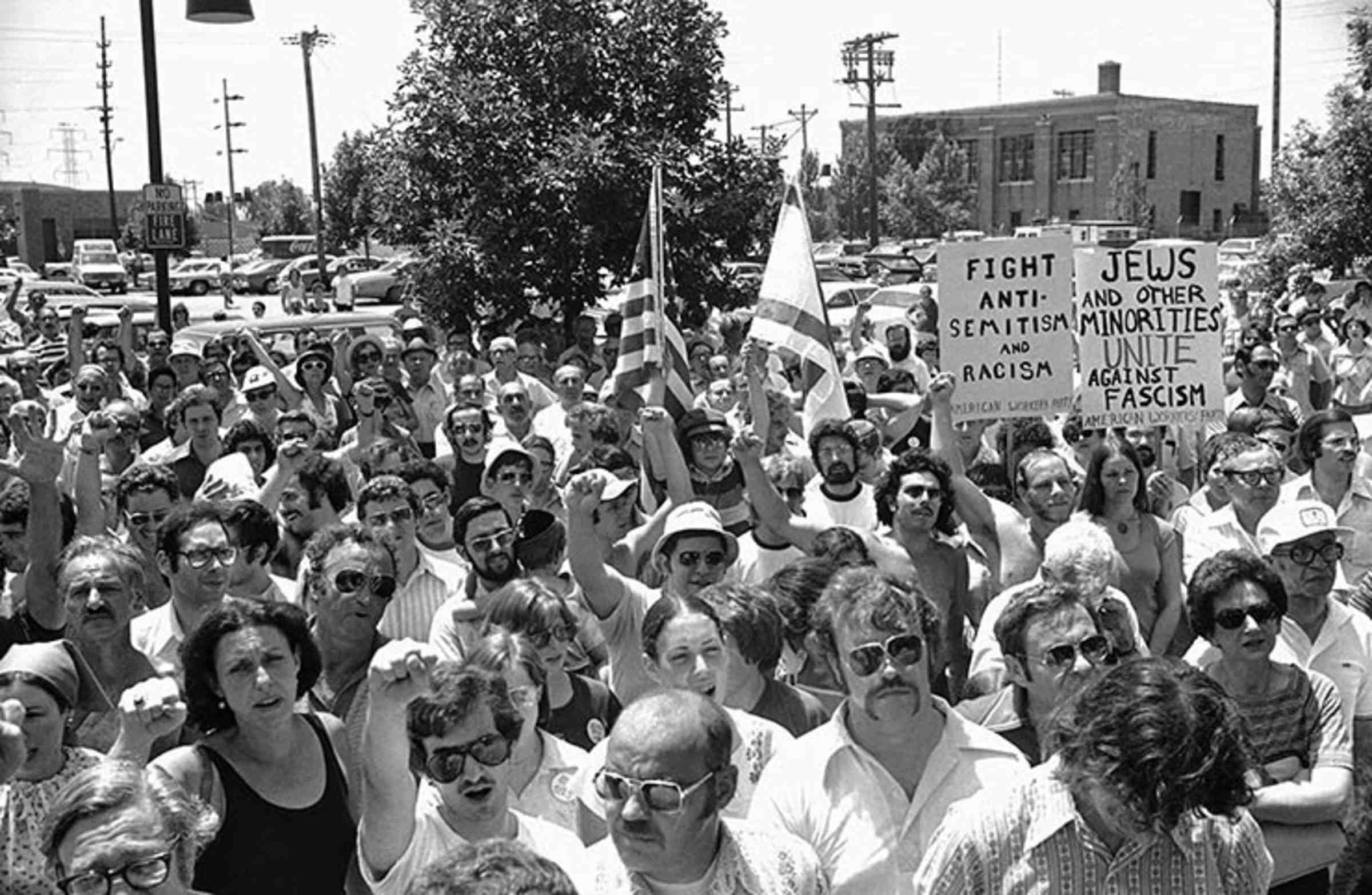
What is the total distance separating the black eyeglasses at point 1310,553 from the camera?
4.98 meters

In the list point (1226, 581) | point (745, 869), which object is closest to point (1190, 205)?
point (1226, 581)

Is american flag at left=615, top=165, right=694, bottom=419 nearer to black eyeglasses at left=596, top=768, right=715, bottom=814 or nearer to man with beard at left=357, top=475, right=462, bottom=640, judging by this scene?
man with beard at left=357, top=475, right=462, bottom=640

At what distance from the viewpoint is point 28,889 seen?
3.62 meters

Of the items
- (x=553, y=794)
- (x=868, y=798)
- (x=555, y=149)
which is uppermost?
(x=555, y=149)

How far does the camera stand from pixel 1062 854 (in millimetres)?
3158

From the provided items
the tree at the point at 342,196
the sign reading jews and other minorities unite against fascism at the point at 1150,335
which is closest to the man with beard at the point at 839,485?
the sign reading jews and other minorities unite against fascism at the point at 1150,335

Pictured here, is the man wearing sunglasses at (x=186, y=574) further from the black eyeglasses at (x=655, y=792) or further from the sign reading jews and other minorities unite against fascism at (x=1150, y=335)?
the sign reading jews and other minorities unite against fascism at (x=1150, y=335)

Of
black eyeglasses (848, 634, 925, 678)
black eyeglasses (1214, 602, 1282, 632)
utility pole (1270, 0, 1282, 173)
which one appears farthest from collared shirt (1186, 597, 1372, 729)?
utility pole (1270, 0, 1282, 173)

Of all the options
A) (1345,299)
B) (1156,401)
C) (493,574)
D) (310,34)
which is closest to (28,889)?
(493,574)

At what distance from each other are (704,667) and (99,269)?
5457cm

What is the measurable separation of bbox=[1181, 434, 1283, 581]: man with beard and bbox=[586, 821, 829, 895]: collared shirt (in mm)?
3321

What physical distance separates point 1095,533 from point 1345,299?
44.7 ft

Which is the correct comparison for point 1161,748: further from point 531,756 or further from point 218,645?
point 218,645

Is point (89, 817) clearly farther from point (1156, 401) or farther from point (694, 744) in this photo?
point (1156, 401)
